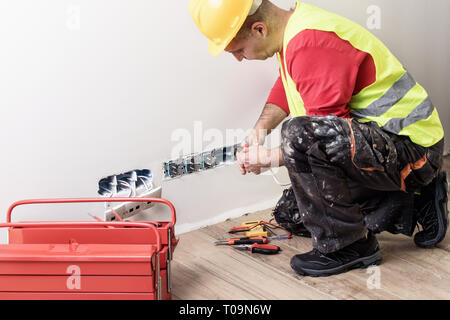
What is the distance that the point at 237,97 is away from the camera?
2.35 metres

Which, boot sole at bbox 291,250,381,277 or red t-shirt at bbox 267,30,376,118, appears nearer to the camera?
red t-shirt at bbox 267,30,376,118

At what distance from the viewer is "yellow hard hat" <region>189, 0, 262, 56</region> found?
173 centimetres

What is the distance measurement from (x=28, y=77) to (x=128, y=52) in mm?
356

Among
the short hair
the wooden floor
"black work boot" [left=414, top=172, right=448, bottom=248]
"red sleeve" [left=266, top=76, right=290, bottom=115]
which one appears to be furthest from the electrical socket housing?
"black work boot" [left=414, top=172, right=448, bottom=248]

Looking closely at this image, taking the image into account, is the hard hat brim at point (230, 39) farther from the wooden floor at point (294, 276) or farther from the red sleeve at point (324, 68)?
the wooden floor at point (294, 276)

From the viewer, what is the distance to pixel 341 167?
178 centimetres

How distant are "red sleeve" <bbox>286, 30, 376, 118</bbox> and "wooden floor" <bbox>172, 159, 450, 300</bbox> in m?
0.54

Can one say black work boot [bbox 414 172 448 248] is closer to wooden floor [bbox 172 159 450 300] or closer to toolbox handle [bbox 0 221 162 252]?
wooden floor [bbox 172 159 450 300]

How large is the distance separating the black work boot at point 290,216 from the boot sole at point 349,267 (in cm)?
31

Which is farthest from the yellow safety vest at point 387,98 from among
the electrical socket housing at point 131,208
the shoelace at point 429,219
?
the electrical socket housing at point 131,208

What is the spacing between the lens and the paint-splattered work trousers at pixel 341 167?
A: 173 centimetres

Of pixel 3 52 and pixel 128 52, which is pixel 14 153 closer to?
pixel 3 52
